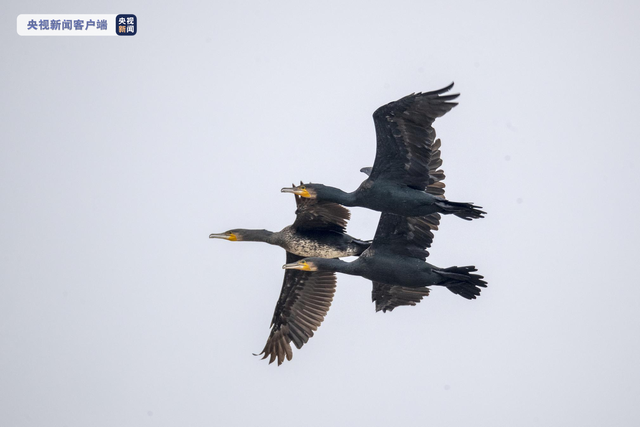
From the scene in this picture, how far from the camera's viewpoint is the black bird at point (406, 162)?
16703mm

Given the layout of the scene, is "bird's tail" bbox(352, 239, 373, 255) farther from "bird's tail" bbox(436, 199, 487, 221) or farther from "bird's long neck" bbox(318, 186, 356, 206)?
"bird's tail" bbox(436, 199, 487, 221)

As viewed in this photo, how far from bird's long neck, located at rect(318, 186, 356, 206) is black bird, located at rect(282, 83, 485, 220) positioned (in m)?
0.07

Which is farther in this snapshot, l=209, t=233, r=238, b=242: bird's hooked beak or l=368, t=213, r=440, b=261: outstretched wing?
l=209, t=233, r=238, b=242: bird's hooked beak

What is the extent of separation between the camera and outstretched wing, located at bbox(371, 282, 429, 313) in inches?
778

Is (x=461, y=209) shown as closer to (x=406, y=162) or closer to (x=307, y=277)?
(x=406, y=162)

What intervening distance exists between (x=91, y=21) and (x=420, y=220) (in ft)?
49.1

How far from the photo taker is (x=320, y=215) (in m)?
20.1

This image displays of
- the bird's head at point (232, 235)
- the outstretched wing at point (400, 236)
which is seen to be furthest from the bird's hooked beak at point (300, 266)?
the bird's head at point (232, 235)

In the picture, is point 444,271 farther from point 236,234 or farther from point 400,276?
point 236,234

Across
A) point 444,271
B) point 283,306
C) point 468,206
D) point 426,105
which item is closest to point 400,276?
point 444,271

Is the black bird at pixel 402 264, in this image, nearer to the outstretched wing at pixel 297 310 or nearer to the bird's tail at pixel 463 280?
the bird's tail at pixel 463 280

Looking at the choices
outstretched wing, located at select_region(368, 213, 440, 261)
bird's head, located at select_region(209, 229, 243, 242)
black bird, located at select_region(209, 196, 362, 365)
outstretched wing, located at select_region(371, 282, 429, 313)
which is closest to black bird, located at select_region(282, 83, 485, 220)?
outstretched wing, located at select_region(368, 213, 440, 261)

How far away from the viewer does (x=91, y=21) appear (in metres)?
29.4

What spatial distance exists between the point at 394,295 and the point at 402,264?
7.01 ft
